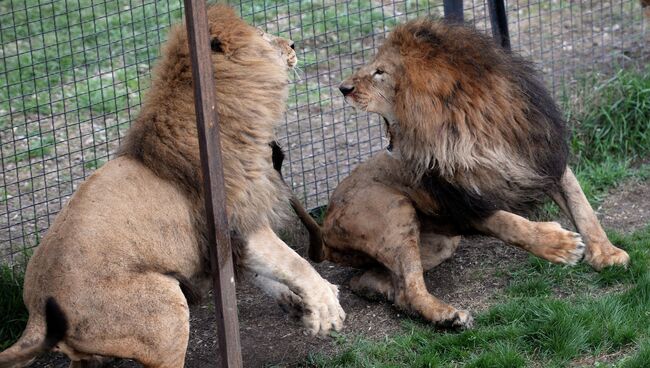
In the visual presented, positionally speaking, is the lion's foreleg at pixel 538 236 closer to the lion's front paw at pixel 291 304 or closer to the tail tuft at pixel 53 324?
the lion's front paw at pixel 291 304

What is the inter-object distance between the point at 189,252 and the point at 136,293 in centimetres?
38

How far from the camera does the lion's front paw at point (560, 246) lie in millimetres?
4211

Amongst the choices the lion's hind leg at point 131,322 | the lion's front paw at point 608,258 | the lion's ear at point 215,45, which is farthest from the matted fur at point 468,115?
the lion's hind leg at point 131,322

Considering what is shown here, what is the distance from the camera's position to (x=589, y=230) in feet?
15.4

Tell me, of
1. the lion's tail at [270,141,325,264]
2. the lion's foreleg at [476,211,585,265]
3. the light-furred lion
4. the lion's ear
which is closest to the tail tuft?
the lion's ear

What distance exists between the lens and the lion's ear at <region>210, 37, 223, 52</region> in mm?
3986

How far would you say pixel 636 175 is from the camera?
5.89 m

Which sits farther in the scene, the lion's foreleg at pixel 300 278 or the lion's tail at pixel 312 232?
the lion's tail at pixel 312 232

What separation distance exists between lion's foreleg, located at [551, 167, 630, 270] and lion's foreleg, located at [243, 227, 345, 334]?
4.48 feet

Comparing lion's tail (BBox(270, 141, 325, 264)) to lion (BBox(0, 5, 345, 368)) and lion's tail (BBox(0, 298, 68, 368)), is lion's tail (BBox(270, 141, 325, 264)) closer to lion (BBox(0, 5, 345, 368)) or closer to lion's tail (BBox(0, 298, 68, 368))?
lion (BBox(0, 5, 345, 368))

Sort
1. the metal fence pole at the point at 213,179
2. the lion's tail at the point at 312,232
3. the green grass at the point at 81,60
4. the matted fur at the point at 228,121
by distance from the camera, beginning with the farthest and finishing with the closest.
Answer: the green grass at the point at 81,60
the lion's tail at the point at 312,232
the matted fur at the point at 228,121
the metal fence pole at the point at 213,179

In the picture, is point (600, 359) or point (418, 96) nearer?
point (600, 359)

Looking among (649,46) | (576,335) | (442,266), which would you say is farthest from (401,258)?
(649,46)

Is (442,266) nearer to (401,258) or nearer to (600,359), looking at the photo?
(401,258)
